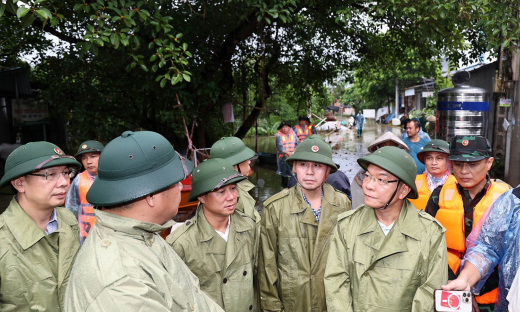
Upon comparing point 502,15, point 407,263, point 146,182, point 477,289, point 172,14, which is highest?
point 172,14

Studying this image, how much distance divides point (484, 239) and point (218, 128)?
35.2 feet

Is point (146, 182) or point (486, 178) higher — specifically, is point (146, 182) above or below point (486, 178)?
above

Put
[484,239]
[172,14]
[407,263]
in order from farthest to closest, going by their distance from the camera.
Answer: [172,14]
[484,239]
[407,263]

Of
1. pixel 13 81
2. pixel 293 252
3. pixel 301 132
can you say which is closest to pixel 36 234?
pixel 293 252

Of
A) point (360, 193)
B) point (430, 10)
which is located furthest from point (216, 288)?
point (430, 10)

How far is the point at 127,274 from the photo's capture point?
1.29m

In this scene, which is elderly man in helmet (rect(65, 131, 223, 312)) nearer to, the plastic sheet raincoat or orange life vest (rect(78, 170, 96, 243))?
the plastic sheet raincoat

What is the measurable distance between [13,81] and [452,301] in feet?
38.5

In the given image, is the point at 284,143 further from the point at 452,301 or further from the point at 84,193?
the point at 452,301

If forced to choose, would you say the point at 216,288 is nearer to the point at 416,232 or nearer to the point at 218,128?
the point at 416,232

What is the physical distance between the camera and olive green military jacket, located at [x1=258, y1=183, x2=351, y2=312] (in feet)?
9.43

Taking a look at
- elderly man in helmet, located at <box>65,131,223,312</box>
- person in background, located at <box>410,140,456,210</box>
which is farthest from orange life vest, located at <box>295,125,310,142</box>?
elderly man in helmet, located at <box>65,131,223,312</box>

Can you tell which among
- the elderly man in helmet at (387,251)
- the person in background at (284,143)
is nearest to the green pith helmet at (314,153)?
the elderly man in helmet at (387,251)

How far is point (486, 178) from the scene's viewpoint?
292cm
